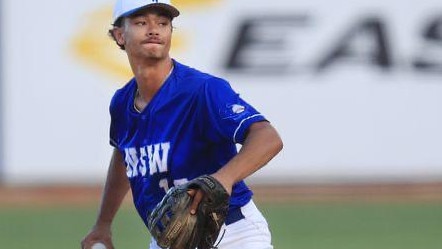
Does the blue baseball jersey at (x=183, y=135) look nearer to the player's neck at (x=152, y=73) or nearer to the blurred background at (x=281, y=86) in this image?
the player's neck at (x=152, y=73)

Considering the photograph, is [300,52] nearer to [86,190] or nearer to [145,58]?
[86,190]

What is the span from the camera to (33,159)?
14.5 m

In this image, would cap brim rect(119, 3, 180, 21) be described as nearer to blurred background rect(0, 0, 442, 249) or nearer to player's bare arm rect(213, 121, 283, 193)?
player's bare arm rect(213, 121, 283, 193)

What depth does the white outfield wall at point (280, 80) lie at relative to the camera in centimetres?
1445

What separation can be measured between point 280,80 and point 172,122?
10268 mm

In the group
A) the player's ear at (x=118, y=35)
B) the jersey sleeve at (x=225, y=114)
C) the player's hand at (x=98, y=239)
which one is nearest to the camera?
the jersey sleeve at (x=225, y=114)

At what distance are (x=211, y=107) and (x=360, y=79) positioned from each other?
1047 centimetres

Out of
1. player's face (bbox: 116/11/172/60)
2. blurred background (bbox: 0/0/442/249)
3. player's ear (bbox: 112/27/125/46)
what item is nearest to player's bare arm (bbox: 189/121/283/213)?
player's face (bbox: 116/11/172/60)

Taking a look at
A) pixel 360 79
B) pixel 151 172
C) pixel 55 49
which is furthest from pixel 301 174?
pixel 151 172

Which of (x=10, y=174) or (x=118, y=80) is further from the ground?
(x=118, y=80)

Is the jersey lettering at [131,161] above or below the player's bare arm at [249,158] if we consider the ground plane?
below

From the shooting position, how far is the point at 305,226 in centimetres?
1135

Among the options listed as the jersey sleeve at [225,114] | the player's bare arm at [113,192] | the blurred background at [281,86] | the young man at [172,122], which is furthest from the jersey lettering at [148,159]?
the blurred background at [281,86]

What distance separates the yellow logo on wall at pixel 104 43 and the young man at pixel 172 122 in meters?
9.86
